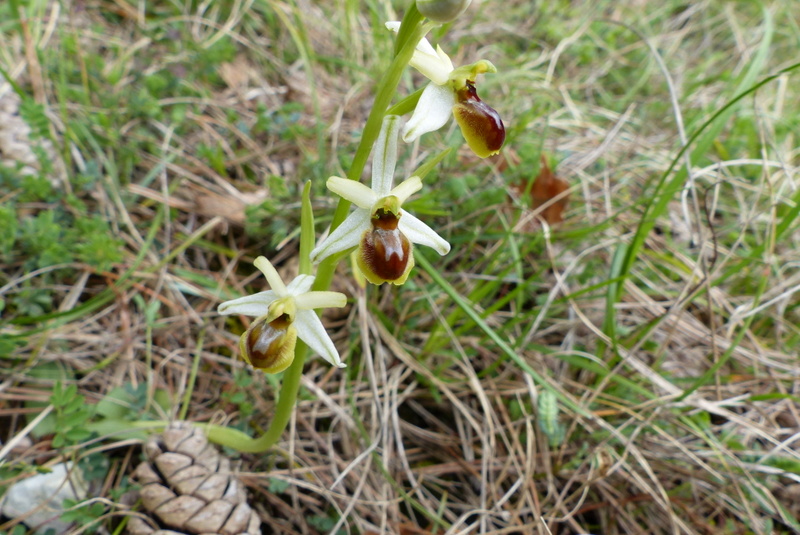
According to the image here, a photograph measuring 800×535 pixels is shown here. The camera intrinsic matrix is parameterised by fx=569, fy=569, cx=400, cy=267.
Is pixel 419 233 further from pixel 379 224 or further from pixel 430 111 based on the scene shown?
pixel 430 111

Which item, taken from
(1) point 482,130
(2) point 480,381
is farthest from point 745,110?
(1) point 482,130

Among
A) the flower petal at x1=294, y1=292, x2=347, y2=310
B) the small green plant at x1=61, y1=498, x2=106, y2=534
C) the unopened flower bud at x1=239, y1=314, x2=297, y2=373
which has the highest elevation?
the flower petal at x1=294, y1=292, x2=347, y2=310

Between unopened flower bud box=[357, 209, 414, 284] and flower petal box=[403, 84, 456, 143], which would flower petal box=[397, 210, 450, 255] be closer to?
unopened flower bud box=[357, 209, 414, 284]

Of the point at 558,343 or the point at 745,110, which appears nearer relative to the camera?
the point at 558,343

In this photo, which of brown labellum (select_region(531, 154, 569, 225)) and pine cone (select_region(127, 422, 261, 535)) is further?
brown labellum (select_region(531, 154, 569, 225))

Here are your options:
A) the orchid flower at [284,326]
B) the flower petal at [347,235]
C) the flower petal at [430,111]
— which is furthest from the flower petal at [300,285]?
the flower petal at [430,111]

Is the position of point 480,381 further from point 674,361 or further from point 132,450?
point 132,450

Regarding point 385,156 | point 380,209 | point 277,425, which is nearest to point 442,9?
point 385,156

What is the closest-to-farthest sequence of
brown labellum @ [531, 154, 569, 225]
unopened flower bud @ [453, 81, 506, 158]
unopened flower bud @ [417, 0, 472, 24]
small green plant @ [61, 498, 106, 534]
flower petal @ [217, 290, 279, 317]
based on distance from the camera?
unopened flower bud @ [417, 0, 472, 24], unopened flower bud @ [453, 81, 506, 158], flower petal @ [217, 290, 279, 317], small green plant @ [61, 498, 106, 534], brown labellum @ [531, 154, 569, 225]

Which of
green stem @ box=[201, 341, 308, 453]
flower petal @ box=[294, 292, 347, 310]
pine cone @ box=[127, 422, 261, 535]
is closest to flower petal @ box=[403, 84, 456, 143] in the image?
flower petal @ box=[294, 292, 347, 310]
